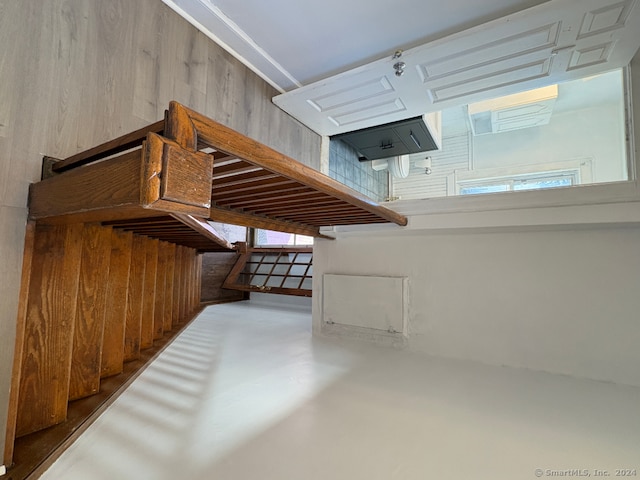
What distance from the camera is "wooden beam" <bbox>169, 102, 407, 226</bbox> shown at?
2.35 ft

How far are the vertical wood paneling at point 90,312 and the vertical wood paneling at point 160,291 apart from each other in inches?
46.4

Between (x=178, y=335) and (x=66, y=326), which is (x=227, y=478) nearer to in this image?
(x=66, y=326)

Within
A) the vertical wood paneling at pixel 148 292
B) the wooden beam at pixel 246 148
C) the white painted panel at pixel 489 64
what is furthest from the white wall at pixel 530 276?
the vertical wood paneling at pixel 148 292

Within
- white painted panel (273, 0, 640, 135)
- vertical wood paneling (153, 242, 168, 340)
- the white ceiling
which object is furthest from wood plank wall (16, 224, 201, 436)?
white painted panel (273, 0, 640, 135)

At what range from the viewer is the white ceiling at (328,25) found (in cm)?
187

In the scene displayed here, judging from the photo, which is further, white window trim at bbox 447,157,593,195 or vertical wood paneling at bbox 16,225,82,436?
white window trim at bbox 447,157,593,195

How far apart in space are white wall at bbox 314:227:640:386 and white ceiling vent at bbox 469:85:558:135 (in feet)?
7.66

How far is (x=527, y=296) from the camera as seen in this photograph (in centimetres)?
220

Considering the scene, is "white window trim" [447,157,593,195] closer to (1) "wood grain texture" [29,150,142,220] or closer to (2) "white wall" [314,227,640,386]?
(2) "white wall" [314,227,640,386]

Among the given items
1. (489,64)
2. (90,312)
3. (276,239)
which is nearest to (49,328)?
(90,312)

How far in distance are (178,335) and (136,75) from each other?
2235 millimetres

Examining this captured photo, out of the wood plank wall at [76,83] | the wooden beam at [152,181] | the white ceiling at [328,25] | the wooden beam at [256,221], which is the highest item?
the white ceiling at [328,25]

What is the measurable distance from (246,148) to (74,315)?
1.15 metres

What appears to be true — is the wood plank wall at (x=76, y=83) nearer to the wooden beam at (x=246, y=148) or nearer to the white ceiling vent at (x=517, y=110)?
the wooden beam at (x=246, y=148)
